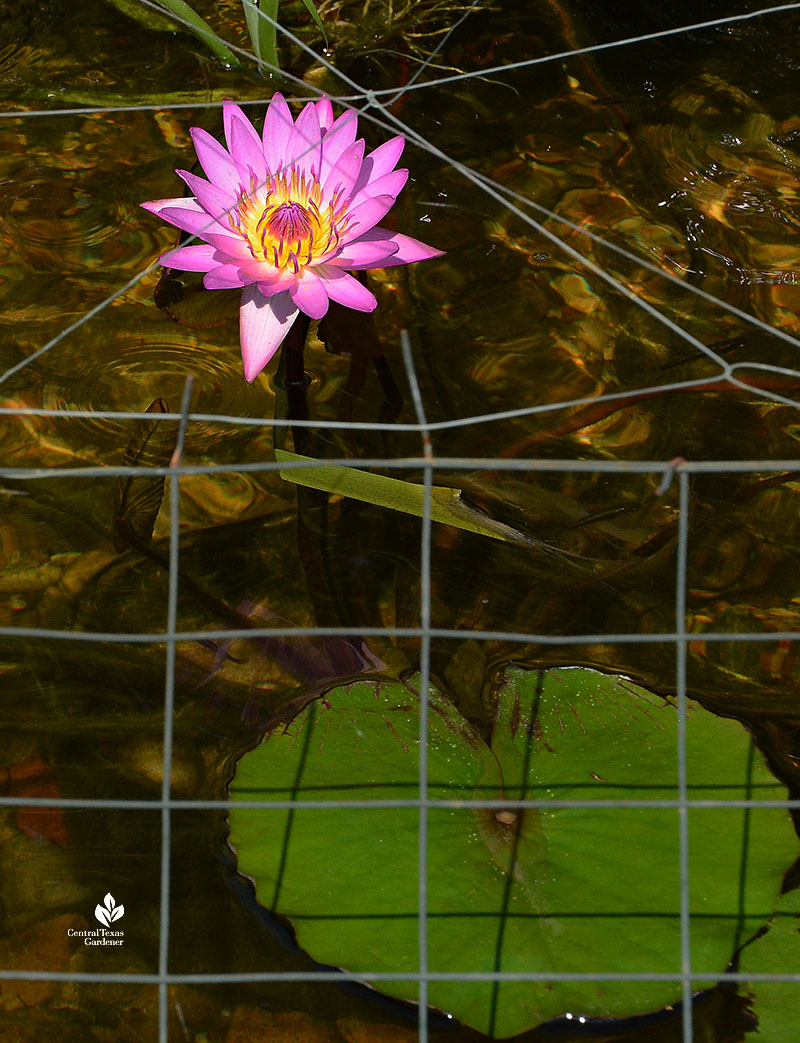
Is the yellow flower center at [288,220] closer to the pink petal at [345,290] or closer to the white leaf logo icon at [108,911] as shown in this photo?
the pink petal at [345,290]

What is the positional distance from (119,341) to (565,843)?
1.06m

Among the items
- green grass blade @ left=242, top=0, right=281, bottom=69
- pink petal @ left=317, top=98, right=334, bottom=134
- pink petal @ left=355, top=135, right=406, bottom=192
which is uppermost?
green grass blade @ left=242, top=0, right=281, bottom=69

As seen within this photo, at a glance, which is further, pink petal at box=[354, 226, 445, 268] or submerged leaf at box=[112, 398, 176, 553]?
submerged leaf at box=[112, 398, 176, 553]

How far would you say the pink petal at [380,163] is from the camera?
123 cm

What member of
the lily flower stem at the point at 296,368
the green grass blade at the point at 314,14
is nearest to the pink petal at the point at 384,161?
the lily flower stem at the point at 296,368

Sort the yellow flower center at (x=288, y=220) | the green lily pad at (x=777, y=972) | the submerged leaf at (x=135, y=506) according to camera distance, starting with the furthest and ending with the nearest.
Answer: the submerged leaf at (x=135, y=506) < the yellow flower center at (x=288, y=220) < the green lily pad at (x=777, y=972)

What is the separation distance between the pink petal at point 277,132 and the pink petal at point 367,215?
0.14 meters

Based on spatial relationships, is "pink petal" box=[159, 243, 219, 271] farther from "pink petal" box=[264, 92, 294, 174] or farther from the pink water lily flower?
"pink petal" box=[264, 92, 294, 174]

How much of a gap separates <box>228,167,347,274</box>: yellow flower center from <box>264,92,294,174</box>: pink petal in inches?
0.9

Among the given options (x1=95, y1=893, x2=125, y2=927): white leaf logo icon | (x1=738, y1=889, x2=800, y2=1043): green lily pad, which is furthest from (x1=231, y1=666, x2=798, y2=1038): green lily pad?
(x1=95, y1=893, x2=125, y2=927): white leaf logo icon

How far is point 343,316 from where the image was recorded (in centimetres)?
131

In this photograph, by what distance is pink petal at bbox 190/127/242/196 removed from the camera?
3.97 feet

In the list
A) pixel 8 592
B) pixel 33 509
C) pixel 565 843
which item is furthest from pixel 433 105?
pixel 565 843

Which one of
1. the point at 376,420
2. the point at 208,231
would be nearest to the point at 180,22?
the point at 208,231
